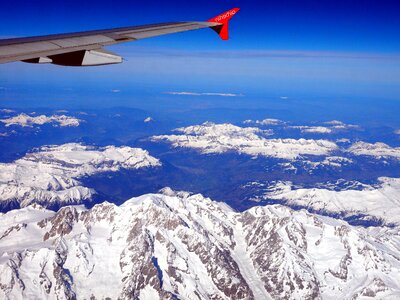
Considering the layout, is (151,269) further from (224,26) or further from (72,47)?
(72,47)

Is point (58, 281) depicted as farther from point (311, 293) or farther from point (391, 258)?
point (391, 258)

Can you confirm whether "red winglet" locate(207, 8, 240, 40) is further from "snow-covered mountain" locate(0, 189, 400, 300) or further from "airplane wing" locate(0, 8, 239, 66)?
"snow-covered mountain" locate(0, 189, 400, 300)

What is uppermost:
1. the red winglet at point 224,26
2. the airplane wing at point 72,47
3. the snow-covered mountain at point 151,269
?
the red winglet at point 224,26

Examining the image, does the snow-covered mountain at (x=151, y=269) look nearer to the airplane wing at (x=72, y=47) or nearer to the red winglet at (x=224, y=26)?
the red winglet at (x=224, y=26)

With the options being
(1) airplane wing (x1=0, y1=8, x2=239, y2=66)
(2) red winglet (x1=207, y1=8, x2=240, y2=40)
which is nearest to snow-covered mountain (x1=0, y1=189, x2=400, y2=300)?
(2) red winglet (x1=207, y1=8, x2=240, y2=40)

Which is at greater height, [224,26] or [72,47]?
[224,26]

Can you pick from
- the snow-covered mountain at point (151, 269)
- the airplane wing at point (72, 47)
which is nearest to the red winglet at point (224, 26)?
the airplane wing at point (72, 47)

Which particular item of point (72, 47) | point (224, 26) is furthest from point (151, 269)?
point (72, 47)

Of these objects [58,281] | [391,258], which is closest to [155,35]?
[58,281]
